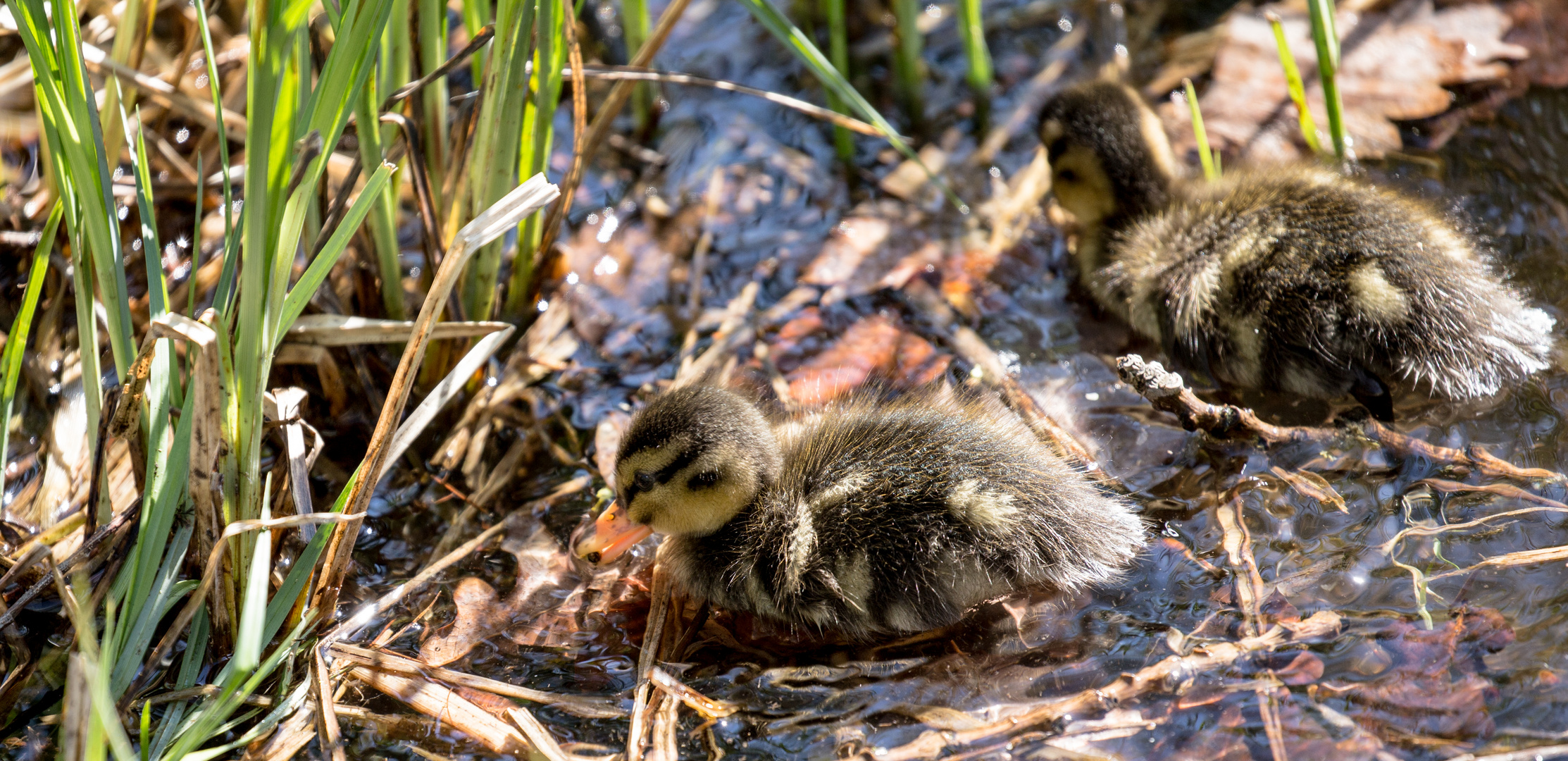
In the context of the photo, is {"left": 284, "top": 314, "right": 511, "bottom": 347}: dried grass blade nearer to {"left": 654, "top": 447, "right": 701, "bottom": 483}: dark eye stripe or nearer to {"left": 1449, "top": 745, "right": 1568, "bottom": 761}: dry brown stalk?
{"left": 654, "top": 447, "right": 701, "bottom": 483}: dark eye stripe

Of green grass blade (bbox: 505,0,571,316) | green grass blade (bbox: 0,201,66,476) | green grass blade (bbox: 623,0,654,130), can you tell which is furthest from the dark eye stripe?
green grass blade (bbox: 623,0,654,130)

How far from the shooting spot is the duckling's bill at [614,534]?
2.25m

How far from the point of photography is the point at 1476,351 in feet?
7.61

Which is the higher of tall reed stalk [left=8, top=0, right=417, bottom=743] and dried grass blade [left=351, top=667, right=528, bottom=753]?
tall reed stalk [left=8, top=0, right=417, bottom=743]

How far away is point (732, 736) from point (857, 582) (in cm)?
35

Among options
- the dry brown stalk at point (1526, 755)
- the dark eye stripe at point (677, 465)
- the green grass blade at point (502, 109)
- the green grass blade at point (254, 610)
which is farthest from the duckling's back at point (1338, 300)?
the green grass blade at point (254, 610)

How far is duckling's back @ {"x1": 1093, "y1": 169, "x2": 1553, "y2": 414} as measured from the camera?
2322 millimetres

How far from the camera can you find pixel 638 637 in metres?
2.17

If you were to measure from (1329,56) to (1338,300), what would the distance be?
2.20 ft

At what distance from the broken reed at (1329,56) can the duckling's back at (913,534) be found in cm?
123

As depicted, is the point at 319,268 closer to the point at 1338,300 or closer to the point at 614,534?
the point at 614,534

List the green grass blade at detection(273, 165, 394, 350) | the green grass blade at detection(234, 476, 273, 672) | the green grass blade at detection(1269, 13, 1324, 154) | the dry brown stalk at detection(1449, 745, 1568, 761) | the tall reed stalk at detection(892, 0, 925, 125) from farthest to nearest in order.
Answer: the tall reed stalk at detection(892, 0, 925, 125) < the green grass blade at detection(1269, 13, 1324, 154) < the green grass blade at detection(273, 165, 394, 350) < the dry brown stalk at detection(1449, 745, 1568, 761) < the green grass blade at detection(234, 476, 273, 672)

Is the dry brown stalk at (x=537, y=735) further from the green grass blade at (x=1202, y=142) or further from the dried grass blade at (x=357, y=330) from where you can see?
the green grass blade at (x=1202, y=142)

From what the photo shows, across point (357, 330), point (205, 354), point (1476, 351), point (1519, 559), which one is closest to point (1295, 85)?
point (1476, 351)
